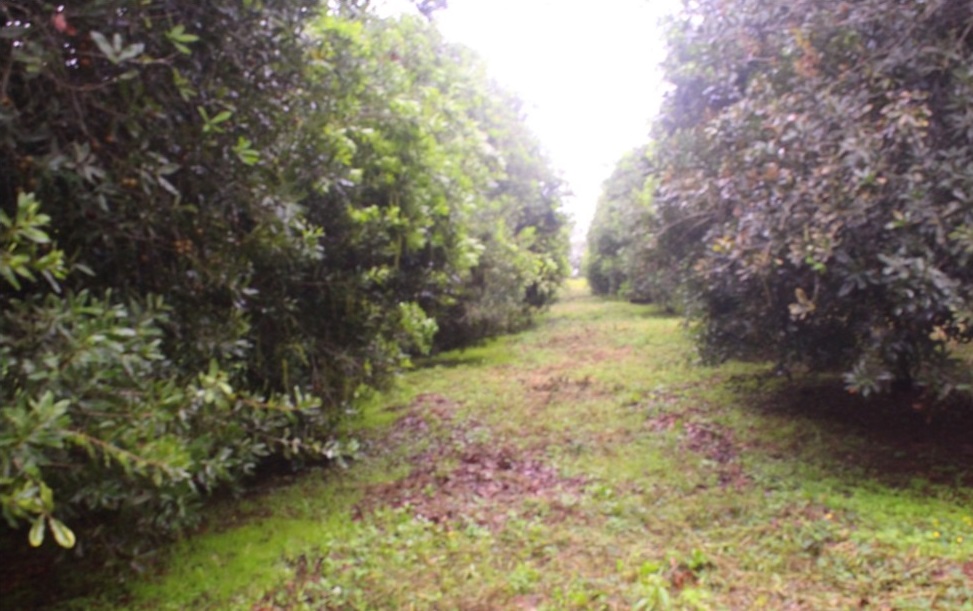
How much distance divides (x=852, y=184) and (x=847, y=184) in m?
0.03

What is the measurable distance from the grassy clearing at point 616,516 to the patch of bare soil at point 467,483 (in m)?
0.02

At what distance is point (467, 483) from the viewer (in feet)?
Result: 21.0

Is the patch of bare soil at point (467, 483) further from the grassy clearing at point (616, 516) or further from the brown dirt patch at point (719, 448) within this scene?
the brown dirt patch at point (719, 448)

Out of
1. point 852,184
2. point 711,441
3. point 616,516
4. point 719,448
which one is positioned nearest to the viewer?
point 852,184

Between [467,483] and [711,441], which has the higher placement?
[711,441]

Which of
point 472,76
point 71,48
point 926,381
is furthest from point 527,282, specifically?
point 71,48

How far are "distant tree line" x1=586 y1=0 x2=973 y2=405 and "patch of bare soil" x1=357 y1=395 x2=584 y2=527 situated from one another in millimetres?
2448

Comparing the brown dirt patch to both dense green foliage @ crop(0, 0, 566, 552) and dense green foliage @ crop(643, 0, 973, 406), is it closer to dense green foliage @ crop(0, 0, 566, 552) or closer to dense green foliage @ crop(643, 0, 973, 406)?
dense green foliage @ crop(643, 0, 973, 406)

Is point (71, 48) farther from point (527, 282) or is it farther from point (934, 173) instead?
point (527, 282)

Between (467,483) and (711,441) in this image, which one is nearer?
(467,483)

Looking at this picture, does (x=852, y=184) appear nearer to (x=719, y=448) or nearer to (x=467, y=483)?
(x=719, y=448)

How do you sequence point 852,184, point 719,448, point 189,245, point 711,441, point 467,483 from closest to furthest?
point 189,245
point 852,184
point 467,483
point 719,448
point 711,441

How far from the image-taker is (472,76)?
15328 mm

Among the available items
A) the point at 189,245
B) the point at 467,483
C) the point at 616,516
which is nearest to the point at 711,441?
the point at 616,516
